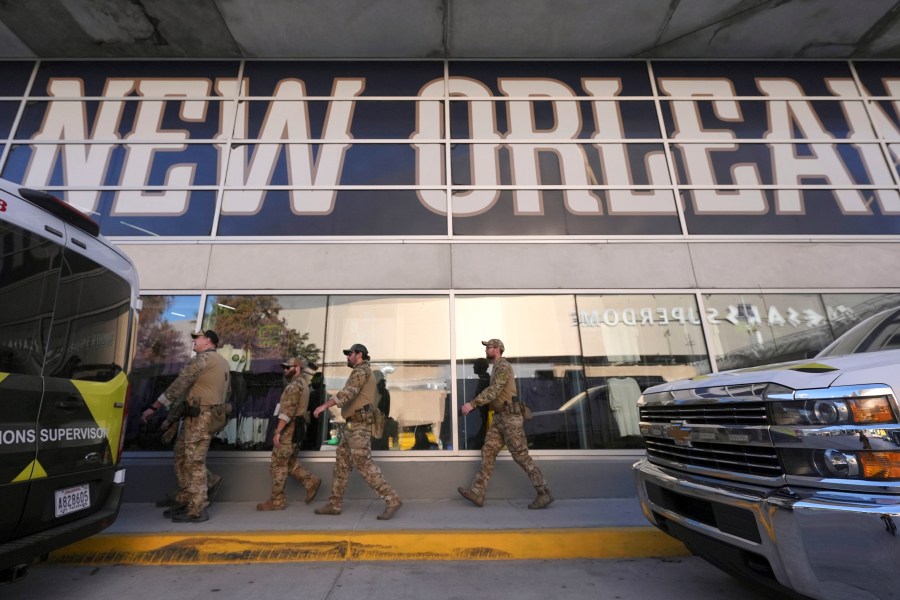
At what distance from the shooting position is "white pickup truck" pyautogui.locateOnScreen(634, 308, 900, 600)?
1.82 meters

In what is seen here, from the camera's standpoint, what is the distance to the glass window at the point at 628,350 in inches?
238

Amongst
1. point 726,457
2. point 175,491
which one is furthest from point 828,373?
point 175,491

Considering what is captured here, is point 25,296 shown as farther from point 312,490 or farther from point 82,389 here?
point 312,490

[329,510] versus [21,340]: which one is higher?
[21,340]

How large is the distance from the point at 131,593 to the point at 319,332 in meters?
3.46

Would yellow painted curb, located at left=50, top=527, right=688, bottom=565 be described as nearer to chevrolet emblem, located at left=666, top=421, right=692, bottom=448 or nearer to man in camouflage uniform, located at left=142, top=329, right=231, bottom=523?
man in camouflage uniform, located at left=142, top=329, right=231, bottom=523

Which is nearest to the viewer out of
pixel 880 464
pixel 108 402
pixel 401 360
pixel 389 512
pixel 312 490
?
pixel 880 464

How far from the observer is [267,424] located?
19.1 feet

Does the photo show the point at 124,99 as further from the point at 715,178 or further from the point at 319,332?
the point at 715,178

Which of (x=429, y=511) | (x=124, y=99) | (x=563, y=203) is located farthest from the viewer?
(x=124, y=99)

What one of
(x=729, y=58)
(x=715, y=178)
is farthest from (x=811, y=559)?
(x=729, y=58)

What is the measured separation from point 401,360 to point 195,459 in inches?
105

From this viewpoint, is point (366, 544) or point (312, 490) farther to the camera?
point (312, 490)

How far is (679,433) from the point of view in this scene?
2824 mm
